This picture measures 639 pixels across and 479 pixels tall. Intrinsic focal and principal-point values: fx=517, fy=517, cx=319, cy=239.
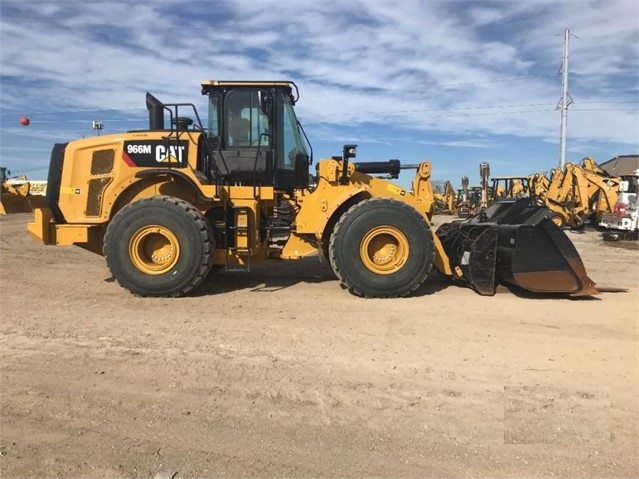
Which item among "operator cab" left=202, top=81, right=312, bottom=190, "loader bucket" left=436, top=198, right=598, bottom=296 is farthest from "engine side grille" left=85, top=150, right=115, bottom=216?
"loader bucket" left=436, top=198, right=598, bottom=296

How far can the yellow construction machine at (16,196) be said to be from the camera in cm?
2762

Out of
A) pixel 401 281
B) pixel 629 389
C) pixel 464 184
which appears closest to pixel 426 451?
pixel 629 389

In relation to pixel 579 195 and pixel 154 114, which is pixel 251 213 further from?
pixel 579 195

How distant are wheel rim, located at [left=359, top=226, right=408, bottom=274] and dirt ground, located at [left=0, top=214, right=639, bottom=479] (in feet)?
1.75

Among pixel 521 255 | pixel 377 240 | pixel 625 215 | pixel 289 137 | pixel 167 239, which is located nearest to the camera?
pixel 521 255

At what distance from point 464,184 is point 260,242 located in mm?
22993

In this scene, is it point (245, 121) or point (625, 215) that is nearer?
point (245, 121)

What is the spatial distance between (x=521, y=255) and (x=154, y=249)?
15.5ft

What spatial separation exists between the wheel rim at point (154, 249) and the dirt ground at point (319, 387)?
589 mm

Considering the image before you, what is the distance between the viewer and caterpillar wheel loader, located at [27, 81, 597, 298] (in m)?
6.68

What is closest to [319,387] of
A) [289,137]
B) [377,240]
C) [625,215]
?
[377,240]

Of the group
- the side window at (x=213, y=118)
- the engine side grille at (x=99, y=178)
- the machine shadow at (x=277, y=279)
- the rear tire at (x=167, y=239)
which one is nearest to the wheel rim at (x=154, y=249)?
the rear tire at (x=167, y=239)

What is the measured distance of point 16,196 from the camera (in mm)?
28922

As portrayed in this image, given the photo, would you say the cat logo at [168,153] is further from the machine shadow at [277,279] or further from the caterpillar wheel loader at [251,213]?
the machine shadow at [277,279]
